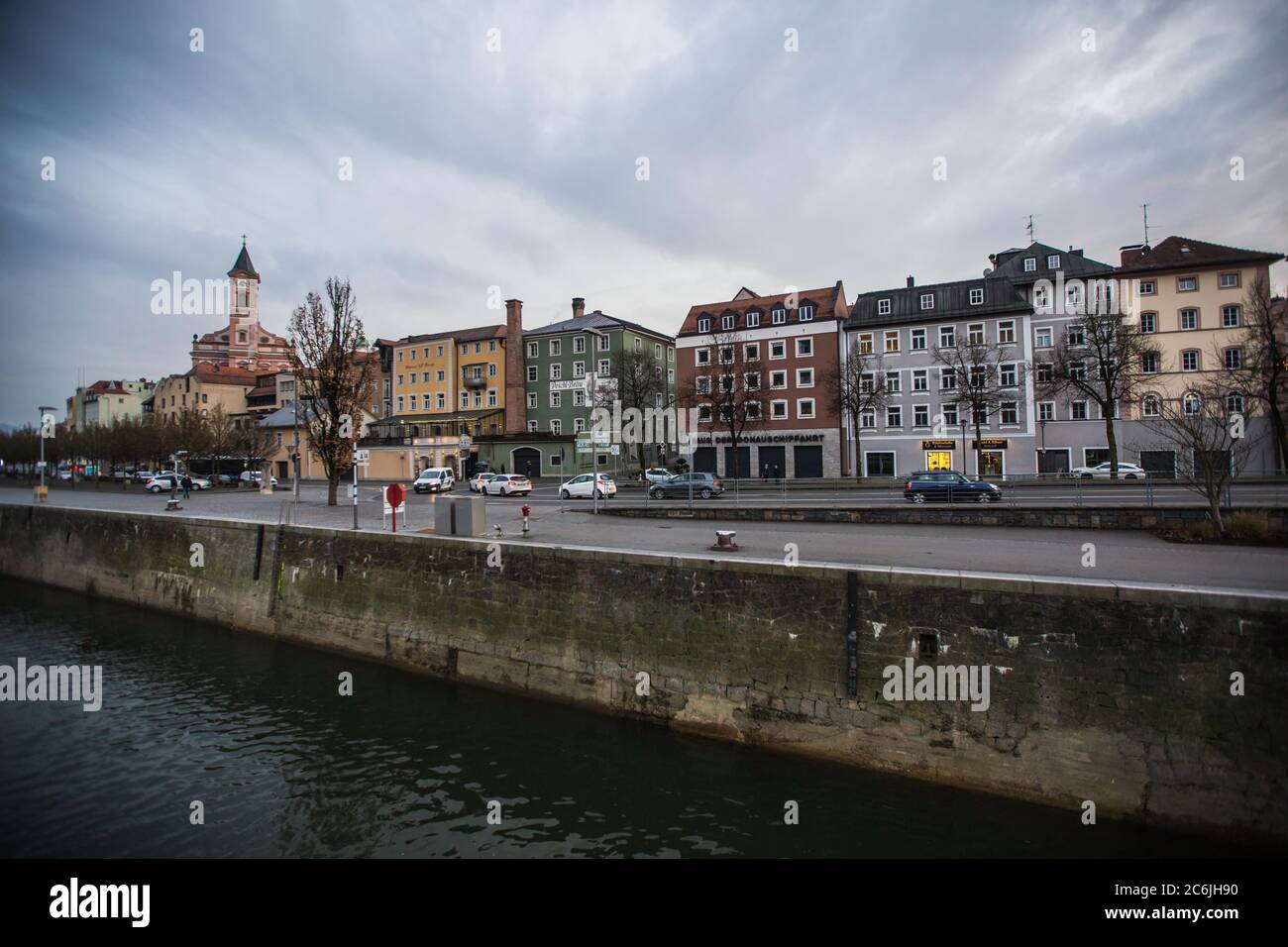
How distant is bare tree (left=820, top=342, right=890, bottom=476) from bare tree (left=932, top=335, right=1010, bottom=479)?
471 cm

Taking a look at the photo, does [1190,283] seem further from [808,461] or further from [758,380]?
Result: [758,380]

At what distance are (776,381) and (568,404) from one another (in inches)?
860

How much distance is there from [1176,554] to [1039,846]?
33.7ft

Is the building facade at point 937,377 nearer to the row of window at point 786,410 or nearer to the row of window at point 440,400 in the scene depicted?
the row of window at point 786,410

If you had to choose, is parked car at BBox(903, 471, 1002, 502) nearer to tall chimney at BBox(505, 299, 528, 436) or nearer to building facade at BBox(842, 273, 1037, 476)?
building facade at BBox(842, 273, 1037, 476)

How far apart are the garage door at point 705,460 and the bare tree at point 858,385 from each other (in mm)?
11704

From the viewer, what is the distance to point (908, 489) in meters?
29.3

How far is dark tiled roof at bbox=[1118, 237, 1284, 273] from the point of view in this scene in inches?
1874

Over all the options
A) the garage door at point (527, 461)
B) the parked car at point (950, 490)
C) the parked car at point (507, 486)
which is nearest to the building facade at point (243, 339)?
the garage door at point (527, 461)

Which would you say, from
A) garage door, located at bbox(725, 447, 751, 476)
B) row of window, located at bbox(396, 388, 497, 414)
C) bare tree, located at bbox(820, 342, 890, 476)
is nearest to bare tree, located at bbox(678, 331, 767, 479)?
garage door, located at bbox(725, 447, 751, 476)

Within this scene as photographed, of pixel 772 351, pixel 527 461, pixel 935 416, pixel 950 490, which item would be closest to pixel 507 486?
pixel 527 461
